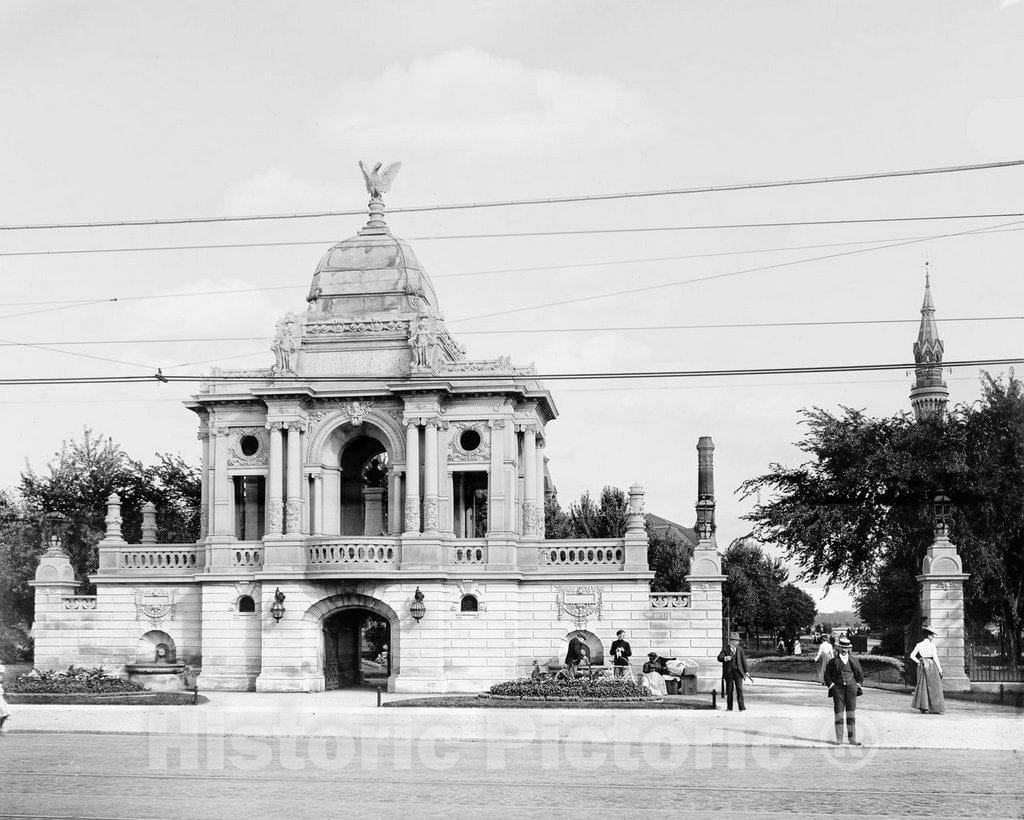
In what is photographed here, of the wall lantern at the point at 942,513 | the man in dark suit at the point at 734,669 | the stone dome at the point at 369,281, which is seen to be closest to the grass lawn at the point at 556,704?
the man in dark suit at the point at 734,669

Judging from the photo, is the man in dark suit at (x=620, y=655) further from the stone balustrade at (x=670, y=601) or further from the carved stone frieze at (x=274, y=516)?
the carved stone frieze at (x=274, y=516)

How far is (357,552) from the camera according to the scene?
38188 mm

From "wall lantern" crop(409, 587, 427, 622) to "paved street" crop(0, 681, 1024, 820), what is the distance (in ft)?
22.0

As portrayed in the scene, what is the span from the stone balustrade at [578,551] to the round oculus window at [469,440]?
3.50 metres

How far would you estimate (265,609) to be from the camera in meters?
38.3

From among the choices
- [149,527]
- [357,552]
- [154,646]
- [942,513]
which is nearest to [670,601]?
[942,513]

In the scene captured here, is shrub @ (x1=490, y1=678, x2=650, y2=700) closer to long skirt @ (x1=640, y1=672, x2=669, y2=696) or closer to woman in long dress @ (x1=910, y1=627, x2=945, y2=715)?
long skirt @ (x1=640, y1=672, x2=669, y2=696)

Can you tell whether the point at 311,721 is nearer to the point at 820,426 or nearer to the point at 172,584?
the point at 172,584

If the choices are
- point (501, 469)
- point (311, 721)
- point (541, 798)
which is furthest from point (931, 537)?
point (541, 798)

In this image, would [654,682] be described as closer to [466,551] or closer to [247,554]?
[466,551]

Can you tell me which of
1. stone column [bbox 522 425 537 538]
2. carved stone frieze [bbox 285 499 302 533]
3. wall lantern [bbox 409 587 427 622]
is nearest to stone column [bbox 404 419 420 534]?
wall lantern [bbox 409 587 427 622]

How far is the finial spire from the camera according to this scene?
42.9 metres

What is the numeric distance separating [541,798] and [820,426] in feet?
107

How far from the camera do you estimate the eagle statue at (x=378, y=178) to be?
42906mm
